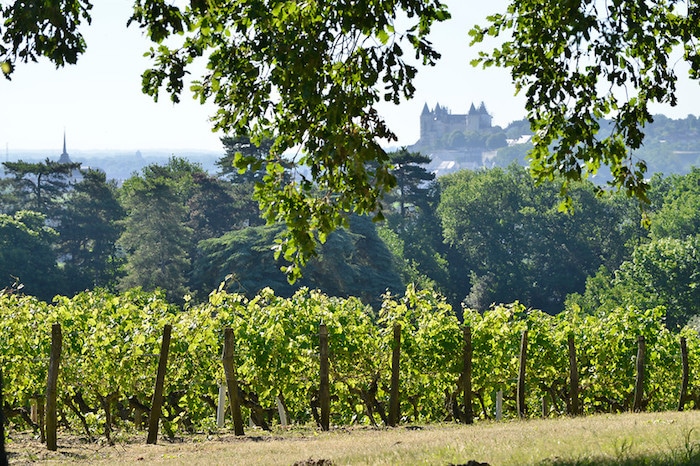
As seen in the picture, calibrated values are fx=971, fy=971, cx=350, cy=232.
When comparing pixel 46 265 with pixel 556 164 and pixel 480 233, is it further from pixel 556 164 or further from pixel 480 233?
pixel 556 164

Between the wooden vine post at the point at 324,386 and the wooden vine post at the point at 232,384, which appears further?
the wooden vine post at the point at 324,386

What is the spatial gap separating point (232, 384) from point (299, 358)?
2.30 m

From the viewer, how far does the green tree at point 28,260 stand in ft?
196

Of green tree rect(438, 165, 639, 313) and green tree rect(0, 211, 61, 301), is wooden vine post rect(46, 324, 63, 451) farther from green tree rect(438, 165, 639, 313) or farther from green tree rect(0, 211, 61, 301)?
green tree rect(438, 165, 639, 313)

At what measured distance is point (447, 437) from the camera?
9930mm

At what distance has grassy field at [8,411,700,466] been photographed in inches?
296

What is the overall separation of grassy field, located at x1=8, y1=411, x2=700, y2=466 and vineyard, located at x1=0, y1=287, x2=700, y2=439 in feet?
4.50

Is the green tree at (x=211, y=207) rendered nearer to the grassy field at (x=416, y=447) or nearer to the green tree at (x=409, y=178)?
the green tree at (x=409, y=178)

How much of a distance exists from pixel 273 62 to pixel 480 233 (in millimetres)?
79729

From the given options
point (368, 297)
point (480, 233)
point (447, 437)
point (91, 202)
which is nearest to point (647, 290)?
point (368, 297)

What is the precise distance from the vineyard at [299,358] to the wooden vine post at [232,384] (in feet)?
3.28

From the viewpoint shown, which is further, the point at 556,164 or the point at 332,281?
the point at 332,281

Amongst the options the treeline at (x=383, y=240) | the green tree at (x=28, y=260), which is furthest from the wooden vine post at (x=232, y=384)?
the green tree at (x=28, y=260)

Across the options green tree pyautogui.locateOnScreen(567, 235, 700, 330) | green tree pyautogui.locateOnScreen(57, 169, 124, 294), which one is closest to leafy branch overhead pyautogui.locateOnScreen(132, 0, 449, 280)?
green tree pyautogui.locateOnScreen(567, 235, 700, 330)
